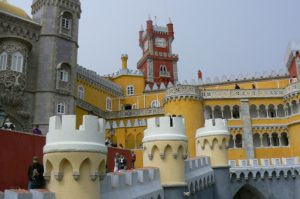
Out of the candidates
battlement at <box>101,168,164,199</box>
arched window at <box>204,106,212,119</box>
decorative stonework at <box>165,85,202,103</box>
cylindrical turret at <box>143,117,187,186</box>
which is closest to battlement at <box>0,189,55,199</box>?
battlement at <box>101,168,164,199</box>

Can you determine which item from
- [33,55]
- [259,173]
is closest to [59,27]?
[33,55]

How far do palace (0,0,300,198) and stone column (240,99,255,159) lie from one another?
0.33 feet

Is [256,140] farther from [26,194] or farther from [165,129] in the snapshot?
[26,194]

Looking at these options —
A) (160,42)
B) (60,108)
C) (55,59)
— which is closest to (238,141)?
(60,108)

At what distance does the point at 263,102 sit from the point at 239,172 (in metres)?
11.3

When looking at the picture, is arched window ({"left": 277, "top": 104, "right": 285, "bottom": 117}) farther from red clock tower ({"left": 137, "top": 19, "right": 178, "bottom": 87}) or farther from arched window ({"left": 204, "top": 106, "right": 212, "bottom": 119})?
red clock tower ({"left": 137, "top": 19, "right": 178, "bottom": 87})

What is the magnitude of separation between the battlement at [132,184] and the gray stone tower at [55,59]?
16148 millimetres

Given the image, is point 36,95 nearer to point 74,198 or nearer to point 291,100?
point 74,198

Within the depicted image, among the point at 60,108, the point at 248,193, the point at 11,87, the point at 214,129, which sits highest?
the point at 11,87

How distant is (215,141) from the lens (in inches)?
875

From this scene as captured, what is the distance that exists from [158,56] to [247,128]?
29719 mm

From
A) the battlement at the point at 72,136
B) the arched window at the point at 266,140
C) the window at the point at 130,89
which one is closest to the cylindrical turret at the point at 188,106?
the arched window at the point at 266,140

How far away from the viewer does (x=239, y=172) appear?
2906 centimetres

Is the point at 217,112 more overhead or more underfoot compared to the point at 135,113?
more underfoot
